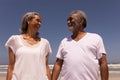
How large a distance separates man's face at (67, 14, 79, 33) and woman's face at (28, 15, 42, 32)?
0.51m

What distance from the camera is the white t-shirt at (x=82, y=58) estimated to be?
4.56 m

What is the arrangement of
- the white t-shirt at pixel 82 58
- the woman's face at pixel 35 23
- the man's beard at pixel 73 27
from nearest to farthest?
1. the white t-shirt at pixel 82 58
2. the man's beard at pixel 73 27
3. the woman's face at pixel 35 23

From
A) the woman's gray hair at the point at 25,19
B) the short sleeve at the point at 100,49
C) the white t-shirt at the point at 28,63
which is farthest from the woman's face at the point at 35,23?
the short sleeve at the point at 100,49

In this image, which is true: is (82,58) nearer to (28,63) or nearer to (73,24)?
(73,24)

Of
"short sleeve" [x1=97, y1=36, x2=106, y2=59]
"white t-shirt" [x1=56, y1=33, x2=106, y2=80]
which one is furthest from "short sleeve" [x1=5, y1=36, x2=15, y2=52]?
"short sleeve" [x1=97, y1=36, x2=106, y2=59]

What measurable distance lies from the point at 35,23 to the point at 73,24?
0.64 metres

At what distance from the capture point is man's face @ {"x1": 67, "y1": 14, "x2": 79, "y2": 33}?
4742 mm

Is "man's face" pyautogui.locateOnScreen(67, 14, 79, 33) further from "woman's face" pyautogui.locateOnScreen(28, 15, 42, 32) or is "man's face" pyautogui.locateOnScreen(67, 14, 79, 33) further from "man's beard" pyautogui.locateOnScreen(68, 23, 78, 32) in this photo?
"woman's face" pyautogui.locateOnScreen(28, 15, 42, 32)

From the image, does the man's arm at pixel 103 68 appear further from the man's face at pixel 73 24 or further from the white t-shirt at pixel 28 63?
the white t-shirt at pixel 28 63

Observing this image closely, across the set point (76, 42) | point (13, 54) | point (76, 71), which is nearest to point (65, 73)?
point (76, 71)

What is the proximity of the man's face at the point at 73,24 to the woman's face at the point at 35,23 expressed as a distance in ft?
1.67

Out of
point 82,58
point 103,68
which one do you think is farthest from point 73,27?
point 103,68

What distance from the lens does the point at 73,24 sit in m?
4.75

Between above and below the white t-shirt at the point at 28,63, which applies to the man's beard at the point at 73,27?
above
